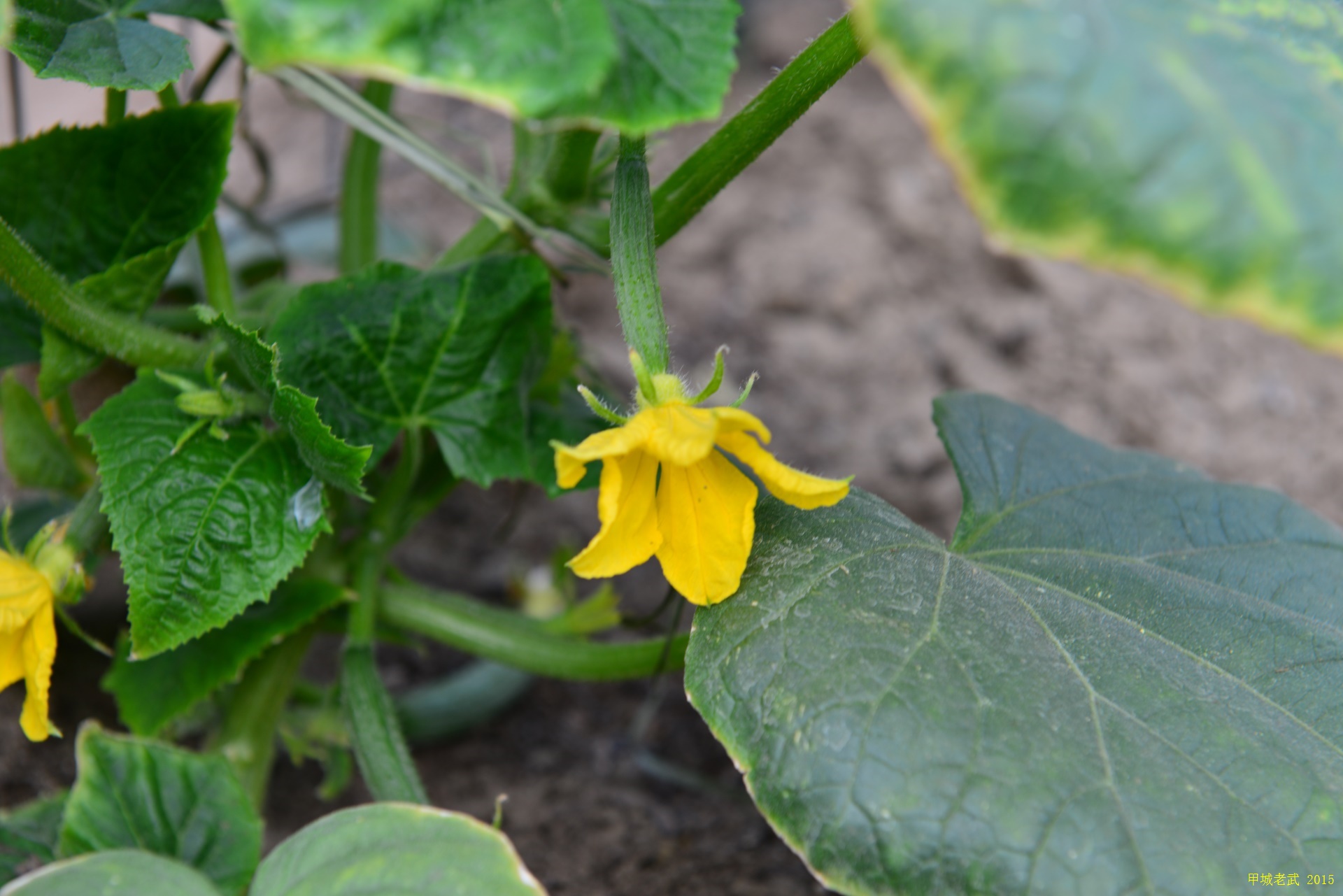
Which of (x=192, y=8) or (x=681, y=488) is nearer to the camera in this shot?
(x=681, y=488)

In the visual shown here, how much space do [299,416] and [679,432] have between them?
375mm

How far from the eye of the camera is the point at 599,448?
79cm

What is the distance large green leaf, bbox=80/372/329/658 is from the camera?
97 cm

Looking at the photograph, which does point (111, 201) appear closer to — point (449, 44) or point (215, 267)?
point (215, 267)

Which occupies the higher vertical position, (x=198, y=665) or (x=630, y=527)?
(x=630, y=527)

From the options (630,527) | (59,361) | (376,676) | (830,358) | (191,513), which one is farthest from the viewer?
(830,358)

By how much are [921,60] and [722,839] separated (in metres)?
1.21

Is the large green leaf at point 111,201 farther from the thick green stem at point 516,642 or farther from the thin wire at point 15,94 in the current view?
the thick green stem at point 516,642

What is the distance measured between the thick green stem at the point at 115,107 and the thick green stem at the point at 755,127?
61 centimetres

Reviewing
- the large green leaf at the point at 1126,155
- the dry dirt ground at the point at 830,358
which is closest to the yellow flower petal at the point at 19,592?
the dry dirt ground at the point at 830,358

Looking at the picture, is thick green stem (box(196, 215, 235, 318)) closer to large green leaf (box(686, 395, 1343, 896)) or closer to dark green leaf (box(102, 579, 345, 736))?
dark green leaf (box(102, 579, 345, 736))

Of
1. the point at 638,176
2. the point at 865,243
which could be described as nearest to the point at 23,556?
the point at 638,176

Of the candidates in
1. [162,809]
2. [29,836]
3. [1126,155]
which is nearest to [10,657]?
[162,809]

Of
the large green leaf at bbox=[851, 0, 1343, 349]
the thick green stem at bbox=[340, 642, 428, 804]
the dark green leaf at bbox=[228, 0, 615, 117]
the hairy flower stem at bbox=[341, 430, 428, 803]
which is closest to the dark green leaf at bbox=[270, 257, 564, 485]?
the hairy flower stem at bbox=[341, 430, 428, 803]
